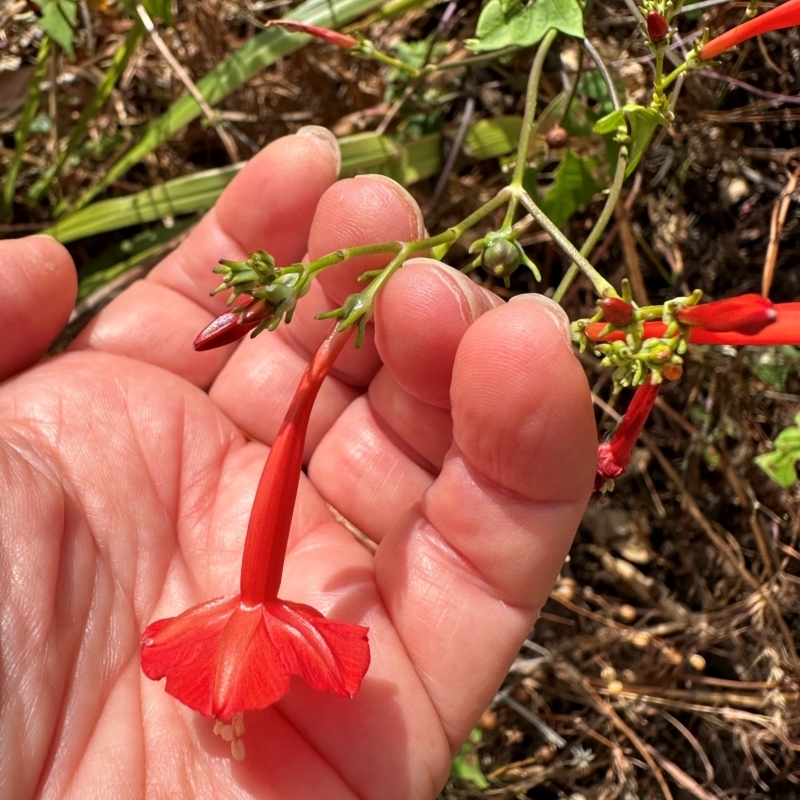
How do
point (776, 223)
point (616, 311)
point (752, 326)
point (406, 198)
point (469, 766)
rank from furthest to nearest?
point (469, 766) < point (776, 223) < point (406, 198) < point (616, 311) < point (752, 326)

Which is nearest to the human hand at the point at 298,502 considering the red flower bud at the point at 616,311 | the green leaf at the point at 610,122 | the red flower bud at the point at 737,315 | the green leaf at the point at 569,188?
the red flower bud at the point at 616,311

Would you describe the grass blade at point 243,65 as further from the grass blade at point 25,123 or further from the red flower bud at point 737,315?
the red flower bud at point 737,315

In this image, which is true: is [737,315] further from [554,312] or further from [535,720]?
[535,720]

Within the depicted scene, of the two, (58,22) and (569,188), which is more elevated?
→ (58,22)

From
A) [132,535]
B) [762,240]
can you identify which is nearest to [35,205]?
[132,535]

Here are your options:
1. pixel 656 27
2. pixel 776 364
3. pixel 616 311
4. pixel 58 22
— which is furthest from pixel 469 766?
pixel 58 22

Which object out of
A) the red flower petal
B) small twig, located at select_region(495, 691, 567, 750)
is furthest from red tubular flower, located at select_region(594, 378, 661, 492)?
small twig, located at select_region(495, 691, 567, 750)
